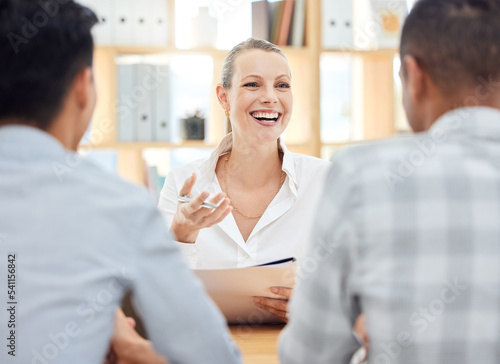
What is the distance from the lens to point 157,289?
32.5 inches

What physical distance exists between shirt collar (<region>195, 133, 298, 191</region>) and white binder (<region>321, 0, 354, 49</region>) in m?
1.38

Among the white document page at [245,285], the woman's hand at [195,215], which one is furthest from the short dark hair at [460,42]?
the woman's hand at [195,215]

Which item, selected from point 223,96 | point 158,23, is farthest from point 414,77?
point 158,23

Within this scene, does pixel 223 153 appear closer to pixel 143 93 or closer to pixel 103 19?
pixel 143 93

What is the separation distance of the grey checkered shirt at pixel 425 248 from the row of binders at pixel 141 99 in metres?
2.53

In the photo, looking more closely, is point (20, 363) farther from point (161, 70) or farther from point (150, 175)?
point (161, 70)

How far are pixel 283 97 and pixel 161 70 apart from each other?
1.20 m

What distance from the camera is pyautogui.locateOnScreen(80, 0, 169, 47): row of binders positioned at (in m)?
3.22

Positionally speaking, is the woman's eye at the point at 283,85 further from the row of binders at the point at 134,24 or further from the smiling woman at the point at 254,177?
the row of binders at the point at 134,24

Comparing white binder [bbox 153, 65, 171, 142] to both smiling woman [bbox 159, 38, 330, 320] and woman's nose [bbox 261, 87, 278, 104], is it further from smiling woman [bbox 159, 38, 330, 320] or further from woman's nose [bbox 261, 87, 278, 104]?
woman's nose [bbox 261, 87, 278, 104]

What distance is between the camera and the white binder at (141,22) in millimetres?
3223

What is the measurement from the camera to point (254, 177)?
220 centimetres

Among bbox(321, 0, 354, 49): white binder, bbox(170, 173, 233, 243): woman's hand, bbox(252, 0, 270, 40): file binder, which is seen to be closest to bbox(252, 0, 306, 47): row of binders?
bbox(252, 0, 270, 40): file binder

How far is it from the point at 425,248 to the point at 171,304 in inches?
14.4
